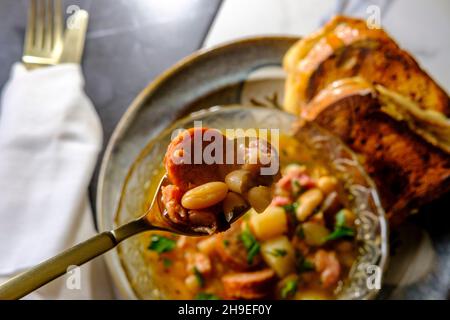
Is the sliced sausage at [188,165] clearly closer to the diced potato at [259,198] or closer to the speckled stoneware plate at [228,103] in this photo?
the diced potato at [259,198]

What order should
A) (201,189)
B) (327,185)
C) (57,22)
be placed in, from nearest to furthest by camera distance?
(201,189), (327,185), (57,22)

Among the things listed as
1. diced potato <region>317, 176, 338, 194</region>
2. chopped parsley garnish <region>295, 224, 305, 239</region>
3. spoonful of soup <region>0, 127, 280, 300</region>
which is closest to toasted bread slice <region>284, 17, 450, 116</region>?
diced potato <region>317, 176, 338, 194</region>

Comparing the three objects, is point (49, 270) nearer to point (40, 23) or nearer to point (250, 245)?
point (250, 245)

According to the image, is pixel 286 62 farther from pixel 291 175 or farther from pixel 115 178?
pixel 115 178

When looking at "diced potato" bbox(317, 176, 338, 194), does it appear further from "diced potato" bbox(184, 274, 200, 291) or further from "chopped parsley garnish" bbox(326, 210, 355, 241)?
"diced potato" bbox(184, 274, 200, 291)

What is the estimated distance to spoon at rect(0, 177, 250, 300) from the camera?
0.65 m

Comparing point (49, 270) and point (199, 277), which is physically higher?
point (49, 270)

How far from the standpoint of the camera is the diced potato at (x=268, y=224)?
3.64 feet

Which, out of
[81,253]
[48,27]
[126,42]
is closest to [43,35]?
[48,27]

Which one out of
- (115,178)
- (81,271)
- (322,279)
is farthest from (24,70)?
(322,279)

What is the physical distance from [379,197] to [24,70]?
33.4 inches

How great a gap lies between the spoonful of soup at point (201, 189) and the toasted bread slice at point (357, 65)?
546 mm

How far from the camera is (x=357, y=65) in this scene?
1224 millimetres

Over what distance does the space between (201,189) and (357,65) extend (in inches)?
27.8
